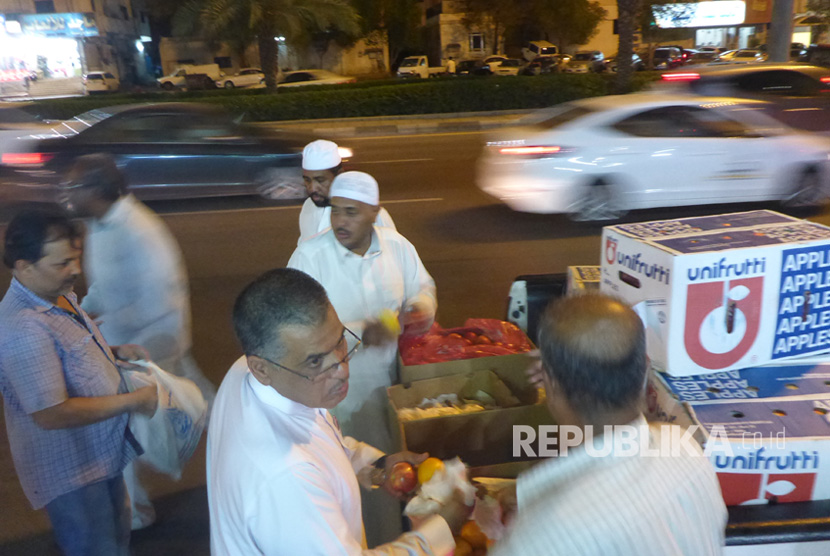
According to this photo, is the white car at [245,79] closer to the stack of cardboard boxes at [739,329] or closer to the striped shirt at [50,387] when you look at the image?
the striped shirt at [50,387]

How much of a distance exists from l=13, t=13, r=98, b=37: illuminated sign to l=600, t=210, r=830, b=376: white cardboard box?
50.9 m

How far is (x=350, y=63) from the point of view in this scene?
4528 cm

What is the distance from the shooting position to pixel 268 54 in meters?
24.6

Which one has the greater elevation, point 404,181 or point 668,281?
point 668,281

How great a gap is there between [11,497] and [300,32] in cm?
2260

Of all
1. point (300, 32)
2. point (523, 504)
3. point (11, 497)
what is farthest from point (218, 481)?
point (300, 32)

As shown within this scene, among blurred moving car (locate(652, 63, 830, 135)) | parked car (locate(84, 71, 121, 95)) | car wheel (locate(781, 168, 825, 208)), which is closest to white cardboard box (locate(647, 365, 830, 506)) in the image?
car wheel (locate(781, 168, 825, 208))

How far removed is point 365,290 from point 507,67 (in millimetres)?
Answer: 34137

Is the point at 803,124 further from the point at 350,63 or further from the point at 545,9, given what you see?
the point at 350,63

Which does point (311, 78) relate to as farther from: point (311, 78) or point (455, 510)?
point (455, 510)

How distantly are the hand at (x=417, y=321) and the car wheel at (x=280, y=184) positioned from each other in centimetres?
770

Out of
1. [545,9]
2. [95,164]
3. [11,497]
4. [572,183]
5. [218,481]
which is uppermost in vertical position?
[545,9]

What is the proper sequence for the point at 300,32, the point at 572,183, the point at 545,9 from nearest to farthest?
the point at 572,183 → the point at 300,32 → the point at 545,9

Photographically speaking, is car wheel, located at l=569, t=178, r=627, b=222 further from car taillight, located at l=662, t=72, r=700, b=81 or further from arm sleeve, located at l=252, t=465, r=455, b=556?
arm sleeve, located at l=252, t=465, r=455, b=556
